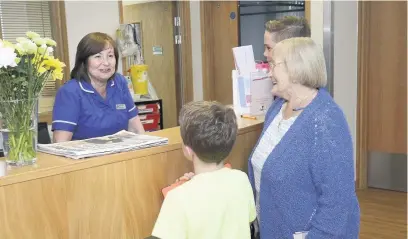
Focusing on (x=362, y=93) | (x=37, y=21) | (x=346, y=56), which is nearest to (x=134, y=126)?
(x=37, y=21)

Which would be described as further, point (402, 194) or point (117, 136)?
point (402, 194)

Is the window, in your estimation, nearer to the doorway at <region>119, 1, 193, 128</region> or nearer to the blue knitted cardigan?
the doorway at <region>119, 1, 193, 128</region>

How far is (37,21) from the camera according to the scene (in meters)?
3.94

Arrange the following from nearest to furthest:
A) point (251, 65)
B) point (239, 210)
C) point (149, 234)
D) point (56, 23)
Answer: point (239, 210) < point (149, 234) < point (251, 65) < point (56, 23)

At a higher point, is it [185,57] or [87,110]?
[185,57]

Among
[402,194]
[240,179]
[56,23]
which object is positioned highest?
[56,23]

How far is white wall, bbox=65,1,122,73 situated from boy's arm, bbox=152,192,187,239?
3.02 m

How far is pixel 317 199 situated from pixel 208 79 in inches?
142

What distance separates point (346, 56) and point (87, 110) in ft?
8.81

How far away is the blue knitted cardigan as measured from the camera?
1.50m

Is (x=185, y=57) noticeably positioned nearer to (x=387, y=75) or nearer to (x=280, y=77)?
(x=387, y=75)

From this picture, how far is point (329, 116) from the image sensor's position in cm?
153

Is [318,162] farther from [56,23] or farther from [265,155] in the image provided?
[56,23]

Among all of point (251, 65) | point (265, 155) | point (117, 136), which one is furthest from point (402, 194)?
point (117, 136)
